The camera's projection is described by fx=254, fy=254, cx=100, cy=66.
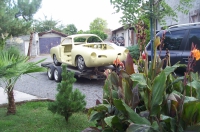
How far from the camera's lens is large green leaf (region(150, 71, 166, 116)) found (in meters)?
2.07

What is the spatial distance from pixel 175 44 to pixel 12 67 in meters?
4.37

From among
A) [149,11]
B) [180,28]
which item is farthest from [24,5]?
[149,11]

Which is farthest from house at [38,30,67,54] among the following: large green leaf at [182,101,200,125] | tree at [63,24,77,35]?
large green leaf at [182,101,200,125]

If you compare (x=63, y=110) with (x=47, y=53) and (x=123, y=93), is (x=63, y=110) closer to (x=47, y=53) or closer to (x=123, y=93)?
(x=123, y=93)

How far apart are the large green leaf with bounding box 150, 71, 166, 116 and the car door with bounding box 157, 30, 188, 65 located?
4.39 m

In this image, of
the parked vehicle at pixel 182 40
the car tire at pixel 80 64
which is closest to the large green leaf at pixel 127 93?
the parked vehicle at pixel 182 40

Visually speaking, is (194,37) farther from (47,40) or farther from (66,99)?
(47,40)

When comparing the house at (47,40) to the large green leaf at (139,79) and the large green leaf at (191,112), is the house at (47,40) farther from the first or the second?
the large green leaf at (191,112)

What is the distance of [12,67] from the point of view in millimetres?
4039

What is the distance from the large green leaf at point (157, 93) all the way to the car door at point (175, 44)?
439 centimetres

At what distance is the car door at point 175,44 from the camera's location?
648 cm

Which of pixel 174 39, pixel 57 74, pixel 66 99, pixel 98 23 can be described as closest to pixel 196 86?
pixel 66 99

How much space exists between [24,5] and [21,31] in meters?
19.1

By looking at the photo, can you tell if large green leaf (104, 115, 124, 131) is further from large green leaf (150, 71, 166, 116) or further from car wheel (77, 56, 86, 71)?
car wheel (77, 56, 86, 71)
